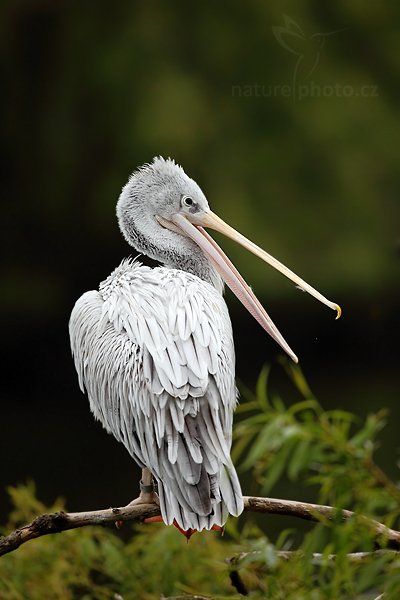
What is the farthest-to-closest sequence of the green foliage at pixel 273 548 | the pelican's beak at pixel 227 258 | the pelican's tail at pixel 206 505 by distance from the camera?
the pelican's beak at pixel 227 258, the pelican's tail at pixel 206 505, the green foliage at pixel 273 548

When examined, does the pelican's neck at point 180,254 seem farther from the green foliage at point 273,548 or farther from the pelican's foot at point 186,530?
the pelican's foot at point 186,530

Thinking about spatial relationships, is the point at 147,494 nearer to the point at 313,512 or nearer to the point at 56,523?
the point at 56,523

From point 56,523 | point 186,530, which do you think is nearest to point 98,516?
point 56,523

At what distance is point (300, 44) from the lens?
372 inches

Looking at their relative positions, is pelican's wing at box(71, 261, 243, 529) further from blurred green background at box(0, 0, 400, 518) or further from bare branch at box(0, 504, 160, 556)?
blurred green background at box(0, 0, 400, 518)

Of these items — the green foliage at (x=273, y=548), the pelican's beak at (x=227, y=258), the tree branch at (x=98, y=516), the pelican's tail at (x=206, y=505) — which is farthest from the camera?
the pelican's beak at (x=227, y=258)

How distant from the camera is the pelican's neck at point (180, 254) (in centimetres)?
327

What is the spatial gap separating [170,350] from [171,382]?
0.10 m

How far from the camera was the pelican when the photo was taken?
2564 mm

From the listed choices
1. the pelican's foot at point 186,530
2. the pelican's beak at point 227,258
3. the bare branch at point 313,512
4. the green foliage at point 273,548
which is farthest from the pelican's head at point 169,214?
the bare branch at point 313,512

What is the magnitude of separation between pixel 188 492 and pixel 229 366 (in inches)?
14.0

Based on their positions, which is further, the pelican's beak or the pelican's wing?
the pelican's beak

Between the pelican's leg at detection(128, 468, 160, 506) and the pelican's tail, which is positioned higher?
the pelican's tail

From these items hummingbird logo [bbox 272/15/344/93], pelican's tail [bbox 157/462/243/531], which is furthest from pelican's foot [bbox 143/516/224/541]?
hummingbird logo [bbox 272/15/344/93]
